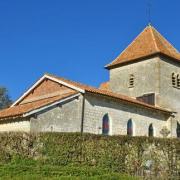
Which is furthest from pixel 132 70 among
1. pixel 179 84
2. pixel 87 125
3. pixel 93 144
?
pixel 93 144

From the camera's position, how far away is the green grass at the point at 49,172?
15750 mm

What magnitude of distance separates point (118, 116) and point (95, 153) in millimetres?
11757

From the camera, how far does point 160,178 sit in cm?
1922

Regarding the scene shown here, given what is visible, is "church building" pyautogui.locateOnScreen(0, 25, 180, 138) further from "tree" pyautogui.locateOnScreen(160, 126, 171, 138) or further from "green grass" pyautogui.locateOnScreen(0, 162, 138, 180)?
"green grass" pyautogui.locateOnScreen(0, 162, 138, 180)

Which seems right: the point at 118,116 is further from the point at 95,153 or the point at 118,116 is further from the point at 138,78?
the point at 95,153

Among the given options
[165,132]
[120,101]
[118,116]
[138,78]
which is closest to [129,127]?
[118,116]

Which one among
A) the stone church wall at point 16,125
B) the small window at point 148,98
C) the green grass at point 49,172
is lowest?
the green grass at point 49,172

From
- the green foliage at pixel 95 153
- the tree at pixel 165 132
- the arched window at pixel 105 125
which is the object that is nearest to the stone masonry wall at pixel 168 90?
the tree at pixel 165 132

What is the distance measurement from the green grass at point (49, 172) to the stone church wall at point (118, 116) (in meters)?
11.1

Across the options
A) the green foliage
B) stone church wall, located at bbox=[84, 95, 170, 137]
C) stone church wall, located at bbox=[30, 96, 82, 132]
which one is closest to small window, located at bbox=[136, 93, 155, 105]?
stone church wall, located at bbox=[84, 95, 170, 137]

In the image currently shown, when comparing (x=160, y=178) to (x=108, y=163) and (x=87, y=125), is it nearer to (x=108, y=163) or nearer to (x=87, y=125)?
(x=108, y=163)

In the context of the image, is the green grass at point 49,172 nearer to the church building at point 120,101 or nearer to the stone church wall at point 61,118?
the stone church wall at point 61,118

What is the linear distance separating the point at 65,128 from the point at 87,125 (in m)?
1.99

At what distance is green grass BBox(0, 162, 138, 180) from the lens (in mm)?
15750
